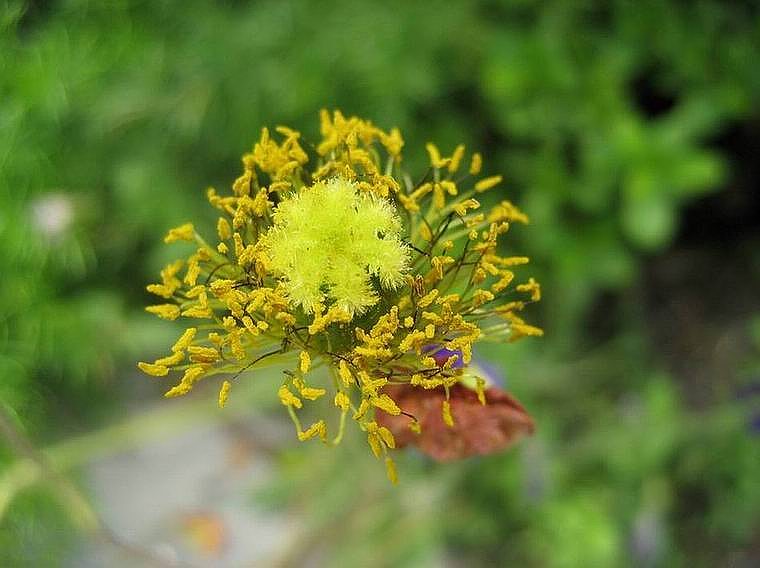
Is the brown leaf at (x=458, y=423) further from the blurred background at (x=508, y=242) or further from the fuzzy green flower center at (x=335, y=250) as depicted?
the blurred background at (x=508, y=242)

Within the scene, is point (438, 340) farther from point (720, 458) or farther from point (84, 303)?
point (84, 303)

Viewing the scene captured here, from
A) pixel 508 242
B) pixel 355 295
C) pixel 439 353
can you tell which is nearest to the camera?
pixel 355 295

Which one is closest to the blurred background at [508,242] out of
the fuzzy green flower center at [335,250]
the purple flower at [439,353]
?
the purple flower at [439,353]

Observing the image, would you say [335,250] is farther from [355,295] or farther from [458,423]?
[458,423]

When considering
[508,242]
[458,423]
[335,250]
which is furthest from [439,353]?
[508,242]

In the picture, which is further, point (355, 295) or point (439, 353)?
point (439, 353)

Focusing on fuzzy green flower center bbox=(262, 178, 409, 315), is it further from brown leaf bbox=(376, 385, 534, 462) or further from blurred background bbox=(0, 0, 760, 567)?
blurred background bbox=(0, 0, 760, 567)

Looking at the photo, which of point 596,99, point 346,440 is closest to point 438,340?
point 346,440
